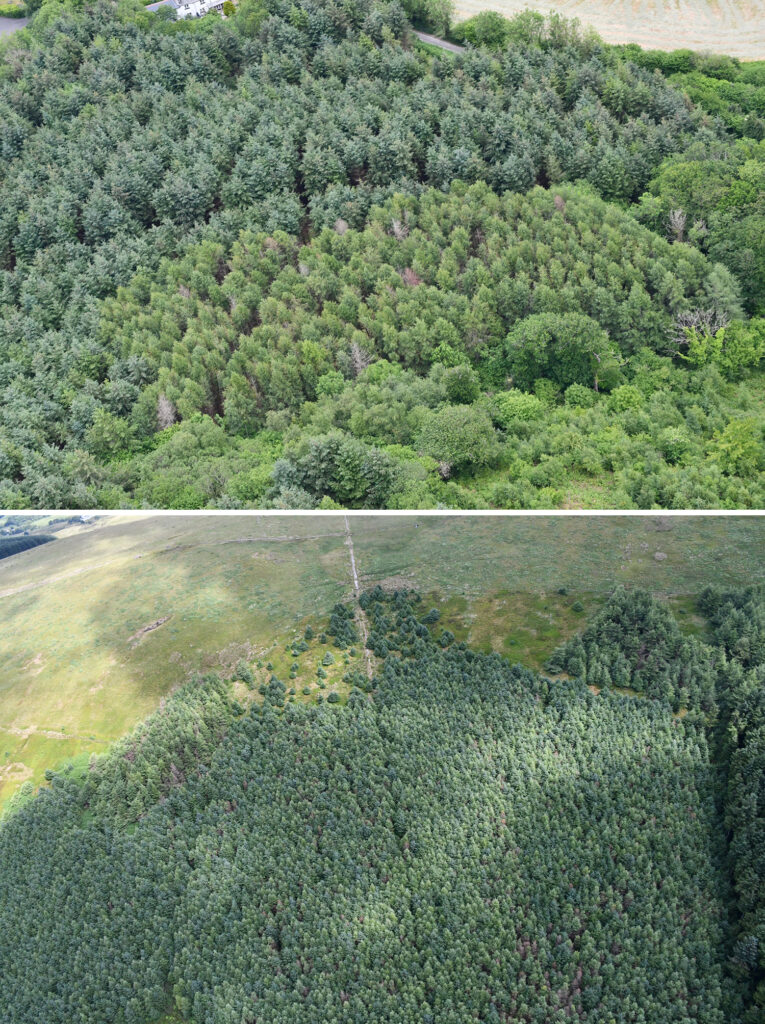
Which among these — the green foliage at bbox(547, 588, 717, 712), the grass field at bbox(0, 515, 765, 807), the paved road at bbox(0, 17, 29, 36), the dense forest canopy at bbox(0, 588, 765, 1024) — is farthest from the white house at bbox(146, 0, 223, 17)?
the green foliage at bbox(547, 588, 717, 712)

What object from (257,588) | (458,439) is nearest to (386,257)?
(458,439)

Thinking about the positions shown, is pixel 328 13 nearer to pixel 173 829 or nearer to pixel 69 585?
pixel 69 585

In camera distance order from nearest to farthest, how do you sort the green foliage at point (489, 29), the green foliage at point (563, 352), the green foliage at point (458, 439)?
the green foliage at point (458, 439) < the green foliage at point (563, 352) < the green foliage at point (489, 29)

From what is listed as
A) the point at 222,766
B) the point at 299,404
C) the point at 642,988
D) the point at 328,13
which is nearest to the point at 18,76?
the point at 328,13

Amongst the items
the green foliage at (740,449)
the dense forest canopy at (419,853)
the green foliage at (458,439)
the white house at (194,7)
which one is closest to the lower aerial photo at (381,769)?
the dense forest canopy at (419,853)

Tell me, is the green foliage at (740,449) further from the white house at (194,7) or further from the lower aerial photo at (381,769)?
the white house at (194,7)

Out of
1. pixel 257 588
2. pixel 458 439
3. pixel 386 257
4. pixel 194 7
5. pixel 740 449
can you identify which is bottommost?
pixel 257 588

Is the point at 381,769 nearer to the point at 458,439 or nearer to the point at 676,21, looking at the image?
the point at 458,439
